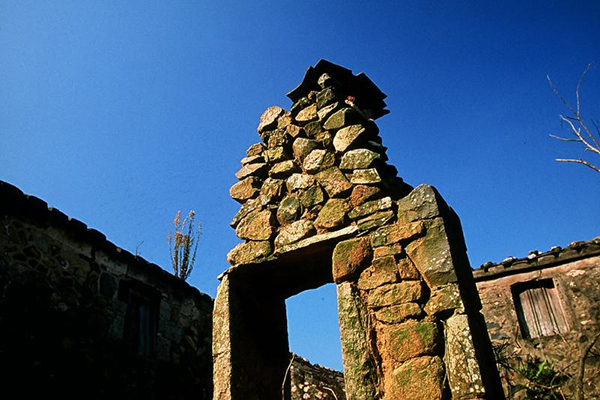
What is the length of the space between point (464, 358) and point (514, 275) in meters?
8.08

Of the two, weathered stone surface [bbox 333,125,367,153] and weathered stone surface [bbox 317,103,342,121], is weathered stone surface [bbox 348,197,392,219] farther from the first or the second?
weathered stone surface [bbox 317,103,342,121]

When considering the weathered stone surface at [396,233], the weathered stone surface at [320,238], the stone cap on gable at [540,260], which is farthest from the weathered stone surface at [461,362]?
the stone cap on gable at [540,260]

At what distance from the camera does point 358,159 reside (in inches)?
124

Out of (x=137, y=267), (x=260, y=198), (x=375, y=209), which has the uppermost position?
(x=137, y=267)

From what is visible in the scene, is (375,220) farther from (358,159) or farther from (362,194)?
(358,159)

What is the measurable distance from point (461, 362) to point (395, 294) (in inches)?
20.9

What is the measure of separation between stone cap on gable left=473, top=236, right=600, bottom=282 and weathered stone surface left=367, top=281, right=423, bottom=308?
767 cm

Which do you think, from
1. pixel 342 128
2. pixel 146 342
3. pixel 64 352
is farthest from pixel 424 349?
pixel 146 342

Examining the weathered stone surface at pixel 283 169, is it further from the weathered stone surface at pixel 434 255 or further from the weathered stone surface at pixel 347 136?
the weathered stone surface at pixel 434 255

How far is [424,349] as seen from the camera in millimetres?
2436

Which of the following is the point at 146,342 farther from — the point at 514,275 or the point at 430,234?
the point at 514,275

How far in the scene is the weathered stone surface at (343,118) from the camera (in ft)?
11.0

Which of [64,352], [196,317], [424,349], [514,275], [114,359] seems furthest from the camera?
[514,275]

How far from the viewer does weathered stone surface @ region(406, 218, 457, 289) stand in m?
2.52
